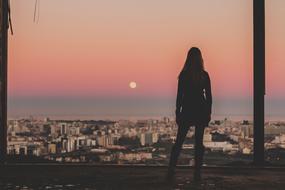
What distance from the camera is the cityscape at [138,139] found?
17.9 ft

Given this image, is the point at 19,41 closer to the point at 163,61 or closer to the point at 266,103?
the point at 163,61

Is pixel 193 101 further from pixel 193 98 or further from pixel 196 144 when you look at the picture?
pixel 196 144

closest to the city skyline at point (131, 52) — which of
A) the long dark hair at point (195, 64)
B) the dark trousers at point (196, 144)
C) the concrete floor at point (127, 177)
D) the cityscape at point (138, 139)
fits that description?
the cityscape at point (138, 139)

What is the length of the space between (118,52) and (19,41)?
1087 mm

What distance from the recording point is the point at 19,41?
19.1 ft

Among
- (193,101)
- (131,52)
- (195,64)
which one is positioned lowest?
(193,101)

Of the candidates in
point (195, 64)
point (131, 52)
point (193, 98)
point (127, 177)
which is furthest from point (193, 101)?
point (131, 52)

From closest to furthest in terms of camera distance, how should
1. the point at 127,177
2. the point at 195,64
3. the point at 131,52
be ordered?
1. the point at 195,64
2. the point at 127,177
3. the point at 131,52

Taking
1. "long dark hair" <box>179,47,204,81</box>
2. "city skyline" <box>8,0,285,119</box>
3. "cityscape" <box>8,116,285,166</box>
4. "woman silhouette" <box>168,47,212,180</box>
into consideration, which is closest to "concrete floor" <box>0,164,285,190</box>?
"cityscape" <box>8,116,285,166</box>

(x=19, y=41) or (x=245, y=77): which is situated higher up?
(x=19, y=41)

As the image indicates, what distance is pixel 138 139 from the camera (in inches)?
214

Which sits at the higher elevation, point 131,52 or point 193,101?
point 131,52

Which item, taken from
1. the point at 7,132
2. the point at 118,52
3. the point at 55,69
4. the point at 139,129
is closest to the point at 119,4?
the point at 118,52

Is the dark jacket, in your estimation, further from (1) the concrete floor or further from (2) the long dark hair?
(1) the concrete floor
